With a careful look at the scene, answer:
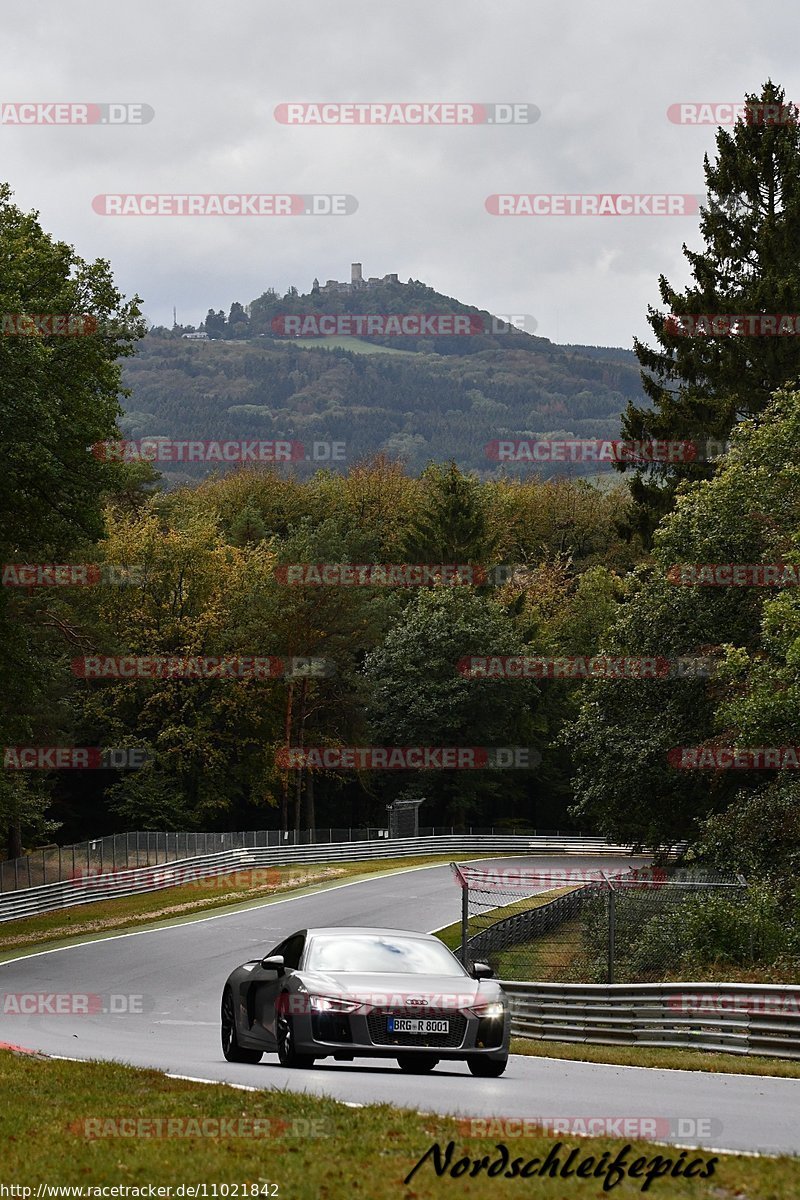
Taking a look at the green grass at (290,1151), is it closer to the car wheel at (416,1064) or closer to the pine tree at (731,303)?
the car wheel at (416,1064)

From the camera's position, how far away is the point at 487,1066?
13.5 metres

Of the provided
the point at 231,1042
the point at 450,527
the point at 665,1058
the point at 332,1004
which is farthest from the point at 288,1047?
the point at 450,527

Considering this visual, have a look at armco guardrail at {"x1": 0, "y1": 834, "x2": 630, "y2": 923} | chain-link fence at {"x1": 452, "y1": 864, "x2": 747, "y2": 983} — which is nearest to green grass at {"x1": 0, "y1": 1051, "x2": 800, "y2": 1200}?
chain-link fence at {"x1": 452, "y1": 864, "x2": 747, "y2": 983}

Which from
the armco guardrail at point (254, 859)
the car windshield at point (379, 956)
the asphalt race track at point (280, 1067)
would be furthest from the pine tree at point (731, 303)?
the car windshield at point (379, 956)

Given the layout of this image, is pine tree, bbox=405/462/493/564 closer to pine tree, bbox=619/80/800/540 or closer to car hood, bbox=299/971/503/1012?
pine tree, bbox=619/80/800/540

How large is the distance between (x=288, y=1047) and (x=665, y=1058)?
15.1 ft

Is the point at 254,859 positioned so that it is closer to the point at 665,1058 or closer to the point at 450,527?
the point at 450,527

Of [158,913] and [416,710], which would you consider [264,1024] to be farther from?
[416,710]

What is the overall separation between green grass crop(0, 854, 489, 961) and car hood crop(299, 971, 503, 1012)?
24.9m

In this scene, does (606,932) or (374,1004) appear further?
(606,932)

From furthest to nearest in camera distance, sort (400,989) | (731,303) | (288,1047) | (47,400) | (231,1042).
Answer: (731,303)
(47,400)
(231,1042)
(288,1047)
(400,989)

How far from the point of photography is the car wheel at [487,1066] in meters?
13.4

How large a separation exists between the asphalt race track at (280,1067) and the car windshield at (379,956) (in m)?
0.93

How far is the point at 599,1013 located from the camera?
19422 mm
